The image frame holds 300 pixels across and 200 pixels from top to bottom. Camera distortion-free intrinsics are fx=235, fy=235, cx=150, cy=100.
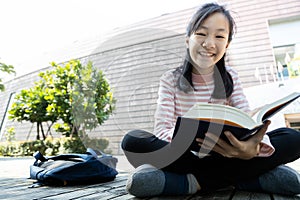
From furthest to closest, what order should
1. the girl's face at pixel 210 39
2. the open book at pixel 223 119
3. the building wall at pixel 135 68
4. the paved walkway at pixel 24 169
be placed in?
the paved walkway at pixel 24 169 → the building wall at pixel 135 68 → the girl's face at pixel 210 39 → the open book at pixel 223 119

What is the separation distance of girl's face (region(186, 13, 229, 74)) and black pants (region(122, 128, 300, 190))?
329 millimetres

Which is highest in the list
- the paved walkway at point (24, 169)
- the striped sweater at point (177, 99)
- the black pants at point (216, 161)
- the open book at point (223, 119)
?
the striped sweater at point (177, 99)

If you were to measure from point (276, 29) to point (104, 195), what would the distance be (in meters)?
5.54

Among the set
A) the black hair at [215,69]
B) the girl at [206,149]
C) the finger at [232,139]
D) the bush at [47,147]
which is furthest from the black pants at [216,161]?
the bush at [47,147]

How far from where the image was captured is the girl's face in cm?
81

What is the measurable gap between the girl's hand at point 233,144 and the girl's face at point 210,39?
35 centimetres

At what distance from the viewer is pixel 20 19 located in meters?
4.76

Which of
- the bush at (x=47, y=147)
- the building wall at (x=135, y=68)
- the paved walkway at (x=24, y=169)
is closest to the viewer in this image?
the building wall at (x=135, y=68)

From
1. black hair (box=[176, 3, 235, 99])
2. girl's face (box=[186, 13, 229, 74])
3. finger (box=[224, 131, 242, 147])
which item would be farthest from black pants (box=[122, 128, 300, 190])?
girl's face (box=[186, 13, 229, 74])

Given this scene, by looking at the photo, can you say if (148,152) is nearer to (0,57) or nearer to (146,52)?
(146,52)

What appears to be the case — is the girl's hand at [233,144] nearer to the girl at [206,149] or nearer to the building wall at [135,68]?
the girl at [206,149]

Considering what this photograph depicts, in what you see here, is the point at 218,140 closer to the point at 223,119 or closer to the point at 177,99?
the point at 223,119

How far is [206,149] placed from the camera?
637 millimetres

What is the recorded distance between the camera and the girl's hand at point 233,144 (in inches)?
22.5
